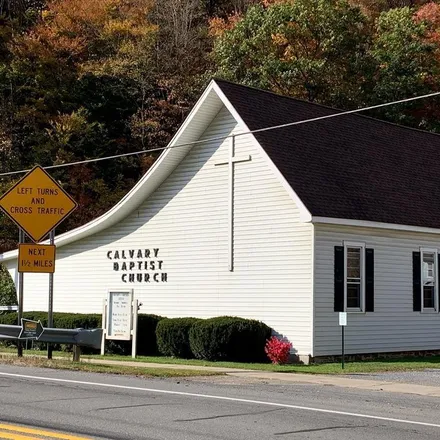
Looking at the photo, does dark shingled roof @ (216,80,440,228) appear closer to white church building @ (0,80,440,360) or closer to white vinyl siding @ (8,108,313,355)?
white church building @ (0,80,440,360)

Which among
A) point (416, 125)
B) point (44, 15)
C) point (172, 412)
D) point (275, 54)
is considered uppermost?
point (44, 15)

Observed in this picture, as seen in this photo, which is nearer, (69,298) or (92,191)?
(69,298)

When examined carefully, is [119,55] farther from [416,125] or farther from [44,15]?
[416,125]

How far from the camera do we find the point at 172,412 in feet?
39.0

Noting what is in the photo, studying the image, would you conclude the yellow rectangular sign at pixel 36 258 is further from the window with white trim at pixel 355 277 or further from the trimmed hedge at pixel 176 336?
the window with white trim at pixel 355 277

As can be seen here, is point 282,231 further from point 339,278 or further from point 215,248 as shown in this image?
point 215,248

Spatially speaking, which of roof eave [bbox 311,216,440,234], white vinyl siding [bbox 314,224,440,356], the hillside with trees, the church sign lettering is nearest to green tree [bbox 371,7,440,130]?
the hillside with trees

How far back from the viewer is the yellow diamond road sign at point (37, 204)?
21688 millimetres

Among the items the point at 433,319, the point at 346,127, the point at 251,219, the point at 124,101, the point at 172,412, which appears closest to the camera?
the point at 172,412

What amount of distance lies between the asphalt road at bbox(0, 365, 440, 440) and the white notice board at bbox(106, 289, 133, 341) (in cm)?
623

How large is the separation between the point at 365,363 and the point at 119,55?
34575 mm

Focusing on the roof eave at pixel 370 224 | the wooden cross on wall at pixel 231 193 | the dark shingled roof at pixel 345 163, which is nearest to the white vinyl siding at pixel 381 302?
the roof eave at pixel 370 224

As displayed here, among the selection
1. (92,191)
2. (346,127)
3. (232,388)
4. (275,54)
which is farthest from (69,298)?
(275,54)

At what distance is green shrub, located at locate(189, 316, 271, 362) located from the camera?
2247cm
